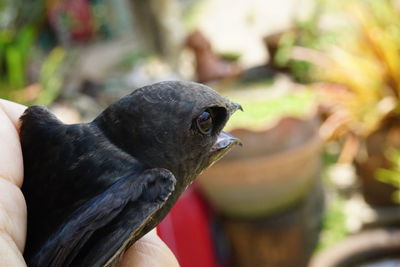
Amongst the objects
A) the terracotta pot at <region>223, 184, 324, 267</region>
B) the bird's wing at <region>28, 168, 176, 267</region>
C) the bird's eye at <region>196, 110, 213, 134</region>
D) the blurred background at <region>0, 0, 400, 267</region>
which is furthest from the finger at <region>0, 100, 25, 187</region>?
the terracotta pot at <region>223, 184, 324, 267</region>

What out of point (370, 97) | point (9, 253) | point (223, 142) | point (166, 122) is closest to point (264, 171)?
point (370, 97)

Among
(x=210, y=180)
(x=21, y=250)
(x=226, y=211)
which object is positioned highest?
(x=21, y=250)

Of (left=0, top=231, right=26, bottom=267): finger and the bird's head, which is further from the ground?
the bird's head

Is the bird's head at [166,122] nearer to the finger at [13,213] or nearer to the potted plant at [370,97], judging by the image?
the finger at [13,213]

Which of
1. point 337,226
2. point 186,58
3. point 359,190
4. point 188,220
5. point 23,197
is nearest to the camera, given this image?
point 23,197

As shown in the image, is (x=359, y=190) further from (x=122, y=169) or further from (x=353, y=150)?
(x=122, y=169)

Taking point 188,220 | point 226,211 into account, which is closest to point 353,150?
point 226,211

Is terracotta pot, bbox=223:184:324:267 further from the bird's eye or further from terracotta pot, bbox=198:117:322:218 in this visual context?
the bird's eye
